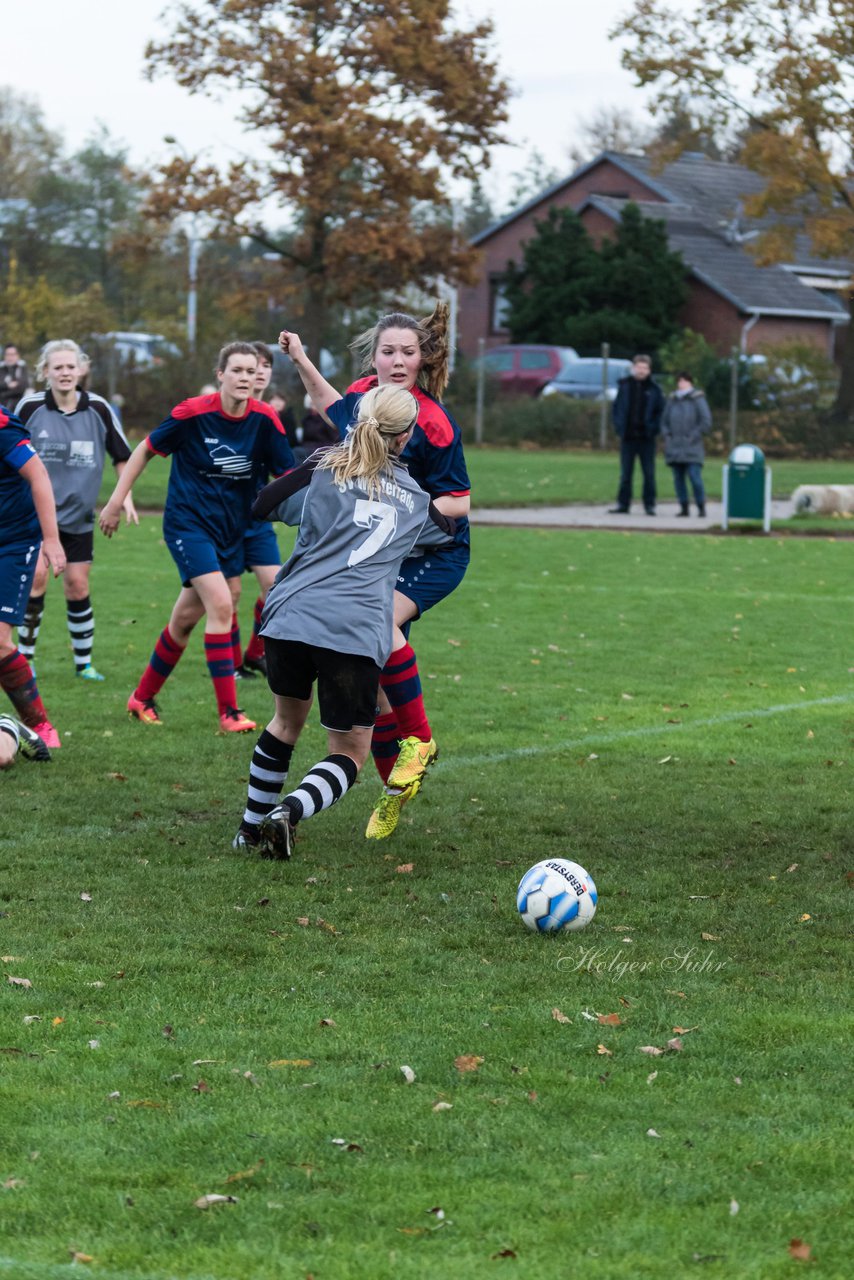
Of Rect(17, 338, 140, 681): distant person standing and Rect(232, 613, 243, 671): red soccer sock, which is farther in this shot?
Rect(17, 338, 140, 681): distant person standing

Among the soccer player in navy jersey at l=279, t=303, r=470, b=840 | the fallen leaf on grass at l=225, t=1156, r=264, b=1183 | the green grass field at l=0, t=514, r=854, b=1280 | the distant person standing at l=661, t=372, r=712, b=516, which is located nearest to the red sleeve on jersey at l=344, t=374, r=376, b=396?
the soccer player in navy jersey at l=279, t=303, r=470, b=840

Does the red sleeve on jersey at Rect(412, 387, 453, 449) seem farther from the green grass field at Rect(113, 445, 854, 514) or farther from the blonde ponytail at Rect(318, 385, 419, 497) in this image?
the green grass field at Rect(113, 445, 854, 514)

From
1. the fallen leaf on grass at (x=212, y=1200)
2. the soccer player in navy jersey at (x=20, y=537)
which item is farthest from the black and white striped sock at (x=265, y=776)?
the fallen leaf on grass at (x=212, y=1200)

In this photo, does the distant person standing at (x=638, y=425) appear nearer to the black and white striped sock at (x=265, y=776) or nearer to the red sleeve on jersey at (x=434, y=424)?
the red sleeve on jersey at (x=434, y=424)

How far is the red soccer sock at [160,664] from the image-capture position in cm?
890

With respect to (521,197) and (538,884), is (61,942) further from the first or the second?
(521,197)

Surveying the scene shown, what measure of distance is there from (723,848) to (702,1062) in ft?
7.81

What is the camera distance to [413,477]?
21.3 feet

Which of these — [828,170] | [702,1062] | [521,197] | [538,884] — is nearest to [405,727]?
[538,884]

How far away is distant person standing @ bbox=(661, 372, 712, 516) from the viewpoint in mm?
22719

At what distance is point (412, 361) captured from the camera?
21.0ft

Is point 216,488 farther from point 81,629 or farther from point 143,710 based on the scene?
point 81,629

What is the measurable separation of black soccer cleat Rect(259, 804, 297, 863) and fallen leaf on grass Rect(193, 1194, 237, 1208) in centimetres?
271

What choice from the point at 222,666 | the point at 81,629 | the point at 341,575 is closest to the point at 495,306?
the point at 81,629
